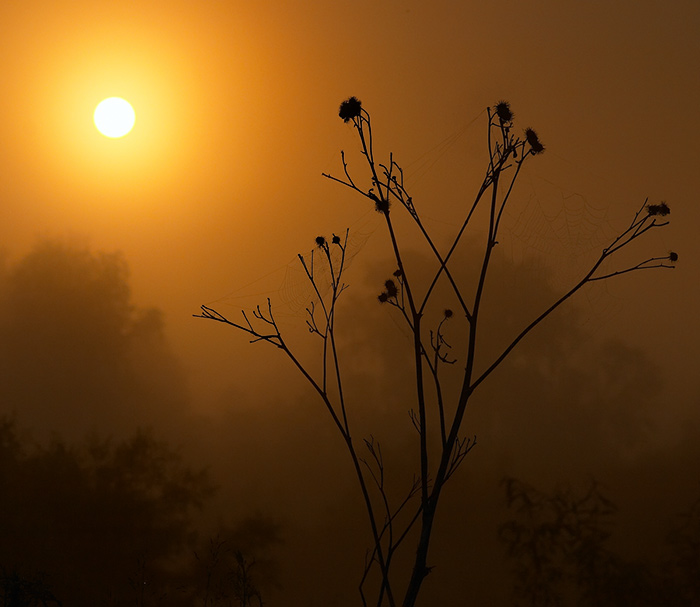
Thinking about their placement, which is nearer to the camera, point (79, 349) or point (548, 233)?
point (548, 233)

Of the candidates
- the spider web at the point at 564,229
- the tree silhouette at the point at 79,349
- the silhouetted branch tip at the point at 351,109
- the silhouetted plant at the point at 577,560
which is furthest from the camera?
the tree silhouette at the point at 79,349

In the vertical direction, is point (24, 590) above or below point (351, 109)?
below

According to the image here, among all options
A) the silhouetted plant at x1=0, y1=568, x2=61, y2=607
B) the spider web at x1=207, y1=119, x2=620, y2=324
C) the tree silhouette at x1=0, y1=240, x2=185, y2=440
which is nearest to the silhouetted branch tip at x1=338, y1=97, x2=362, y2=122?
the spider web at x1=207, y1=119, x2=620, y2=324

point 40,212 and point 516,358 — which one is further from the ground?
point 40,212

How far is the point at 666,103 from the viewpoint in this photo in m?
2.28

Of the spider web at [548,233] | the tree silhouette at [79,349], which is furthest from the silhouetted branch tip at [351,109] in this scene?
the tree silhouette at [79,349]

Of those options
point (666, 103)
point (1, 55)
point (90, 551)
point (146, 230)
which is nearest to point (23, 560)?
point (90, 551)

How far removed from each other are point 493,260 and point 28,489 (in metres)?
1.58

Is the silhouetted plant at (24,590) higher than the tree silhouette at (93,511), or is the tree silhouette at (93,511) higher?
the tree silhouette at (93,511)

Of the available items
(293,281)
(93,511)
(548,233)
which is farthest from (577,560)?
(93,511)

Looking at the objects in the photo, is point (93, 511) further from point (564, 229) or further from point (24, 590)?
point (564, 229)

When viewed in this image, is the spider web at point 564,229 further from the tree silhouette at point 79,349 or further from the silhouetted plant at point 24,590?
the silhouetted plant at point 24,590

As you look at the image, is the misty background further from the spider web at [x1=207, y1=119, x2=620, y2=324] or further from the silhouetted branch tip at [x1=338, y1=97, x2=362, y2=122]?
the silhouetted branch tip at [x1=338, y1=97, x2=362, y2=122]

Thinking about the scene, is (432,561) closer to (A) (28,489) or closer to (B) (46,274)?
(A) (28,489)
